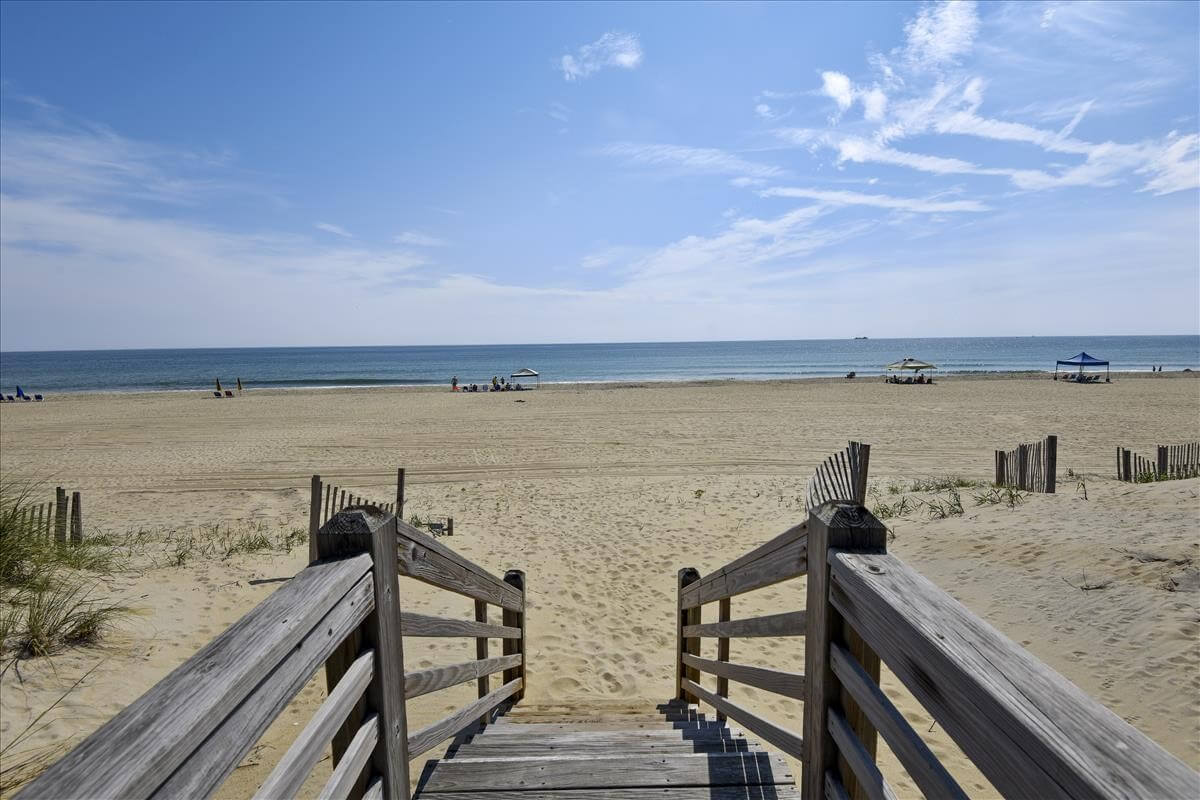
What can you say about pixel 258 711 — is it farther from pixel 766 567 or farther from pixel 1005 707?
pixel 766 567

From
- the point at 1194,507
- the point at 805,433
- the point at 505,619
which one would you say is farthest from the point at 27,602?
the point at 805,433

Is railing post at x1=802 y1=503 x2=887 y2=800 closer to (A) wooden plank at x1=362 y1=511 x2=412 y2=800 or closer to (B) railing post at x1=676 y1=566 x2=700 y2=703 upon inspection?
(A) wooden plank at x1=362 y1=511 x2=412 y2=800

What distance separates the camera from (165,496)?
12.2 m

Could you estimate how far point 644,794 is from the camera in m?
2.32

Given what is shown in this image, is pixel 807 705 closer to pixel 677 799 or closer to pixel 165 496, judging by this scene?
pixel 677 799

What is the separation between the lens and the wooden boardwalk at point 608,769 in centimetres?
234

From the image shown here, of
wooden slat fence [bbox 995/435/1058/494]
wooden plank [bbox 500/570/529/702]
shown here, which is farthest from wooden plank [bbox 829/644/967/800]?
wooden slat fence [bbox 995/435/1058/494]

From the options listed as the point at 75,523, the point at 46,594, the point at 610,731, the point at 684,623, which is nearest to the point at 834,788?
the point at 610,731

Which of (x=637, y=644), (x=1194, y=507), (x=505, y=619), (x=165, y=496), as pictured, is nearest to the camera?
(x=505, y=619)

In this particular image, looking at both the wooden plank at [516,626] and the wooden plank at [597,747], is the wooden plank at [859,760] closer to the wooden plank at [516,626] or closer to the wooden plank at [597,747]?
the wooden plank at [597,747]

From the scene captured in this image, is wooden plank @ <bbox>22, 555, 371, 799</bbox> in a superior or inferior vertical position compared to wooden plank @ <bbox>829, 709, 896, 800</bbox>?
superior

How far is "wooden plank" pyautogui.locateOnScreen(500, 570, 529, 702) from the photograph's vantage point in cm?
423

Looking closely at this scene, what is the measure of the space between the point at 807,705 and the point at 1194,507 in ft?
28.2

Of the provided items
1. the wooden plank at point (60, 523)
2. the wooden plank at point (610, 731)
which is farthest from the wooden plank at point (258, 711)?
the wooden plank at point (60, 523)
